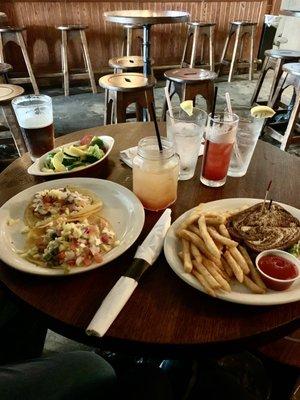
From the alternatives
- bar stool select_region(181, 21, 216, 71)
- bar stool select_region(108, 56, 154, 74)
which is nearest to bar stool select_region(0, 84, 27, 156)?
bar stool select_region(108, 56, 154, 74)

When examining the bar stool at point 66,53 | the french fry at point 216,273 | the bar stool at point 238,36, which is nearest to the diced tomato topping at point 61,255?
the french fry at point 216,273

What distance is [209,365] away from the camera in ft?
4.44

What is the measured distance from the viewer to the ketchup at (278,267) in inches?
32.1

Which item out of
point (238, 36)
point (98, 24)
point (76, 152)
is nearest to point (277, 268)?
point (76, 152)

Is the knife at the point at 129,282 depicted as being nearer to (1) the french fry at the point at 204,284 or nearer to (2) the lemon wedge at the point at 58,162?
(1) the french fry at the point at 204,284

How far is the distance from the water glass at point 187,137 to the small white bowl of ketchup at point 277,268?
57cm

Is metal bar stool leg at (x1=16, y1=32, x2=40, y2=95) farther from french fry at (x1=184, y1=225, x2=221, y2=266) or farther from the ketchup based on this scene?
the ketchup

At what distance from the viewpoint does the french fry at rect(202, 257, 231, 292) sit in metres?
0.79

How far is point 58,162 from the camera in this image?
129 cm

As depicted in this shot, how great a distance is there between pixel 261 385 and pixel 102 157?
4.26 ft

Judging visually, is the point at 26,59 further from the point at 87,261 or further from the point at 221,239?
the point at 221,239

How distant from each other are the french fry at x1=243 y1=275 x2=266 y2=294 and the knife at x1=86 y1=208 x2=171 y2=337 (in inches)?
10.2

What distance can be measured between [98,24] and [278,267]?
6039 mm

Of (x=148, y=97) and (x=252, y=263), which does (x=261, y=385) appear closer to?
(x=252, y=263)
